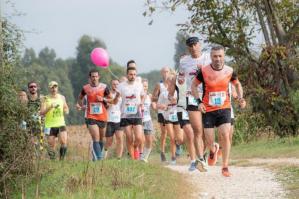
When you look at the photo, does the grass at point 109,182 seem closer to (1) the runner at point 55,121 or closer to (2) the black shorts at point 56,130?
(1) the runner at point 55,121

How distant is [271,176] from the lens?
38.8 ft

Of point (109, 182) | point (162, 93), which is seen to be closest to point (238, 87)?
point (109, 182)

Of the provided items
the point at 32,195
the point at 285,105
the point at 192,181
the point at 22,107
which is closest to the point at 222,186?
the point at 192,181

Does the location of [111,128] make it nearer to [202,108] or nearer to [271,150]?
[271,150]

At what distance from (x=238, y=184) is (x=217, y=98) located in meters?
1.45

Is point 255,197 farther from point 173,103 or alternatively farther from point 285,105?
point 285,105

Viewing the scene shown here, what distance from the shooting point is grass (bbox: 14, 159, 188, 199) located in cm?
959

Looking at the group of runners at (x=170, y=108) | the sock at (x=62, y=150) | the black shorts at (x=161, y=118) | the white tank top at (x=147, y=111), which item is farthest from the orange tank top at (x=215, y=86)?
the black shorts at (x=161, y=118)

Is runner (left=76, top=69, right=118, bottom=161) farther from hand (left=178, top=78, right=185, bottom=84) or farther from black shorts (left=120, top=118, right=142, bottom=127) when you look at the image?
hand (left=178, top=78, right=185, bottom=84)

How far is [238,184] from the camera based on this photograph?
10.8m

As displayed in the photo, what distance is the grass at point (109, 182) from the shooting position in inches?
378

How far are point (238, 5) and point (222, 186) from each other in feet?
49.4

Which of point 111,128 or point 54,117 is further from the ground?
point 54,117

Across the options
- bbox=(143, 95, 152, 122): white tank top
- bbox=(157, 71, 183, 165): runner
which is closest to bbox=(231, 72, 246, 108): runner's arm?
bbox=(157, 71, 183, 165): runner
